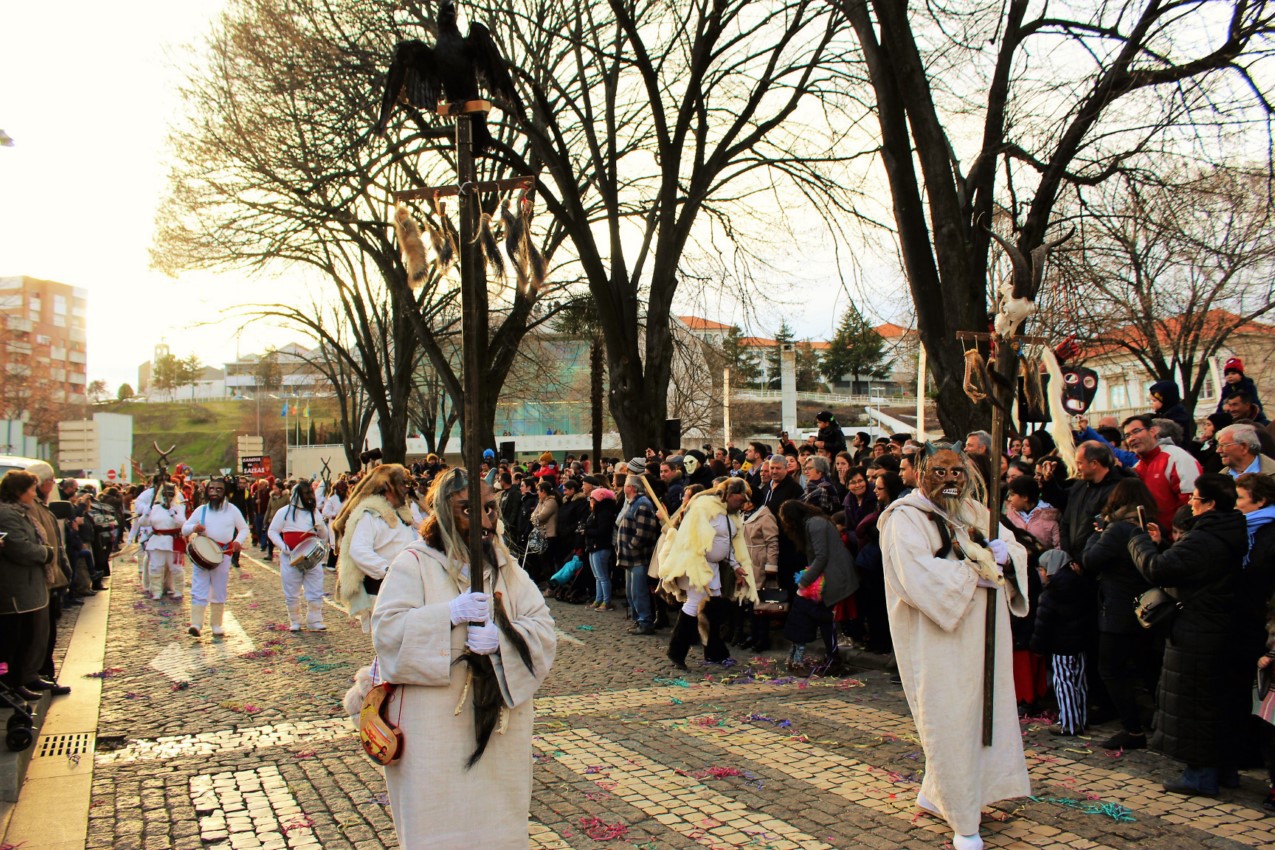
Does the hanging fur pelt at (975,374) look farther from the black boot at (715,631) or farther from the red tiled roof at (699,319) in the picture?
the red tiled roof at (699,319)

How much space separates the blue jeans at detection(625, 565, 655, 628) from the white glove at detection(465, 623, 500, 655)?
8.36 meters

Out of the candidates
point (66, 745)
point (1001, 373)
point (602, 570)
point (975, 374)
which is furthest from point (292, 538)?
point (1001, 373)

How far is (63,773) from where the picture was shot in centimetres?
672

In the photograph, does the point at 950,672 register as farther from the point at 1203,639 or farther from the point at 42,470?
the point at 42,470

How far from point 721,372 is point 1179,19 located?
510 inches

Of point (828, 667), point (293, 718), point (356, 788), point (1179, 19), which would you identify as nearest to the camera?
point (356, 788)

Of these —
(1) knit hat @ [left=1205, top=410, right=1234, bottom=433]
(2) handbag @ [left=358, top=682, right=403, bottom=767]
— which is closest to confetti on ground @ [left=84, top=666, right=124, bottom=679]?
(2) handbag @ [left=358, top=682, right=403, bottom=767]

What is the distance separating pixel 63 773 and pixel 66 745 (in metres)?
0.79

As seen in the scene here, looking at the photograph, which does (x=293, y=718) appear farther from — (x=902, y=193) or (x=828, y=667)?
(x=902, y=193)

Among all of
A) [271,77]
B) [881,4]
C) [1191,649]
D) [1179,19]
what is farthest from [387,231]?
[1191,649]

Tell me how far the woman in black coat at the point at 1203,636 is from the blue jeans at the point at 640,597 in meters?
7.02

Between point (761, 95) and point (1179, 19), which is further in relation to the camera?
point (761, 95)

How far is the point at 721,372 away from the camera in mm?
23484

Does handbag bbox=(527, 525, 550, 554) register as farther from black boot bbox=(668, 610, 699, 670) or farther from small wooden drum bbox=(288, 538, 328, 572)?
black boot bbox=(668, 610, 699, 670)
